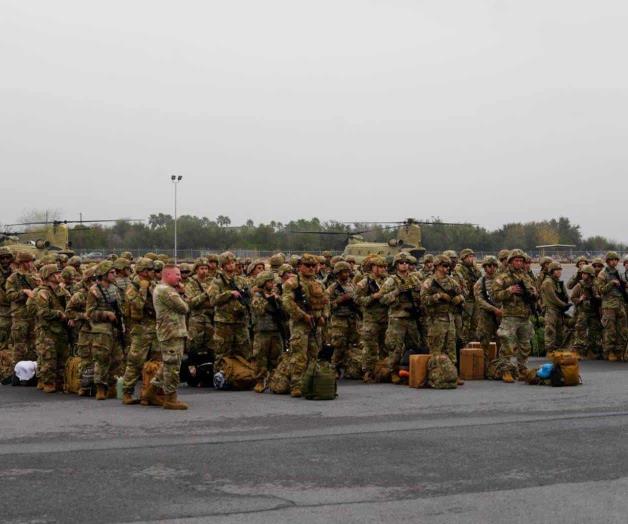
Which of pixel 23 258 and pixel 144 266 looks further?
pixel 23 258

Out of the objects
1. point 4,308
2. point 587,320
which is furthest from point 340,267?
point 587,320

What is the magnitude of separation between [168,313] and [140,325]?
1053 millimetres

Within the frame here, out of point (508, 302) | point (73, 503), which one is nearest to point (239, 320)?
point (508, 302)

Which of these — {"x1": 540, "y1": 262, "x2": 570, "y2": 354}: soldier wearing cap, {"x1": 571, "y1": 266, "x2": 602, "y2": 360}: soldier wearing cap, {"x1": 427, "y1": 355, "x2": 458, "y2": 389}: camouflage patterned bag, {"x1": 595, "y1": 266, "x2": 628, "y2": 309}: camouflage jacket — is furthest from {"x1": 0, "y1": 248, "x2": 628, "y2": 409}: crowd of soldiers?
{"x1": 571, "y1": 266, "x2": 602, "y2": 360}: soldier wearing cap

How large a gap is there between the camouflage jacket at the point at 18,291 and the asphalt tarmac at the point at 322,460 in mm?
2291

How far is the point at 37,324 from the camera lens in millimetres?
14078

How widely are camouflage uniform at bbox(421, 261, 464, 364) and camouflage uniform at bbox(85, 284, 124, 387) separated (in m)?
4.68

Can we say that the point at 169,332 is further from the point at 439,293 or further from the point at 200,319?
the point at 439,293

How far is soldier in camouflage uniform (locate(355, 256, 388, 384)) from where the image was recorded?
48.8 ft

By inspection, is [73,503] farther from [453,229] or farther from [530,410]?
[453,229]

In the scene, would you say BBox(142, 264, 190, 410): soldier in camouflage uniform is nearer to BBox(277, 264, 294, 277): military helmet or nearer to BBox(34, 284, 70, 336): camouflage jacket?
BBox(34, 284, 70, 336): camouflage jacket

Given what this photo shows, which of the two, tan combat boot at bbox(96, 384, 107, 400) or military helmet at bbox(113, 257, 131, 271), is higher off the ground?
military helmet at bbox(113, 257, 131, 271)

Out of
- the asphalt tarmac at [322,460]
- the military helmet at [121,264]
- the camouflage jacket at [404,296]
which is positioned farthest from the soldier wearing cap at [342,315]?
the military helmet at [121,264]

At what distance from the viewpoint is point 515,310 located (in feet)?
47.5
